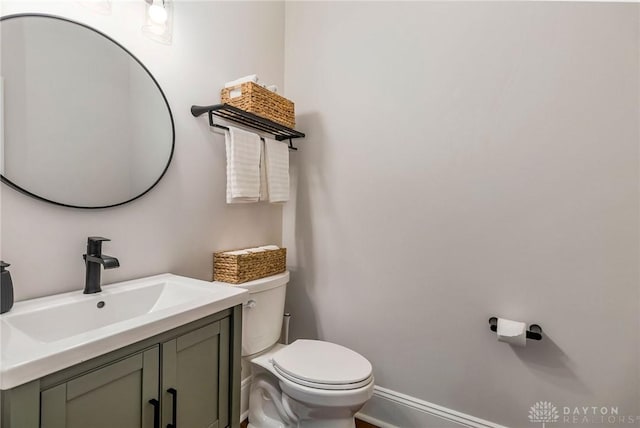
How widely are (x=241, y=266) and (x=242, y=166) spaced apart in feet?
1.54

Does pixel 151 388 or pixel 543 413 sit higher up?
pixel 151 388

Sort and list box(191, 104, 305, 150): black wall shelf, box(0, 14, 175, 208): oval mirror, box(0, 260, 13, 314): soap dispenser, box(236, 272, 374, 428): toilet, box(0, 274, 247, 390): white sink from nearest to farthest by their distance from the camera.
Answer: box(0, 274, 247, 390): white sink
box(0, 260, 13, 314): soap dispenser
box(0, 14, 175, 208): oval mirror
box(236, 272, 374, 428): toilet
box(191, 104, 305, 150): black wall shelf

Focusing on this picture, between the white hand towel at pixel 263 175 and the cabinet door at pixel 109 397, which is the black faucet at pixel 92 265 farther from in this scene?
the white hand towel at pixel 263 175

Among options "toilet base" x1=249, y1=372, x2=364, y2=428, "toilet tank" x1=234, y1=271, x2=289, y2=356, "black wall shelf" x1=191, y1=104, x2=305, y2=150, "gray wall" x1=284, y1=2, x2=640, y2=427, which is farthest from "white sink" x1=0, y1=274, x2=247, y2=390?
"gray wall" x1=284, y1=2, x2=640, y2=427

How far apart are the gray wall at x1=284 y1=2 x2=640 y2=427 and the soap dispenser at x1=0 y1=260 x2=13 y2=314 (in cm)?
133

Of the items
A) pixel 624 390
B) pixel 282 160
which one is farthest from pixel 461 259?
pixel 282 160

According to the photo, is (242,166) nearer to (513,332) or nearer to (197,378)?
(197,378)

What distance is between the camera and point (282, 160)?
178 centimetres

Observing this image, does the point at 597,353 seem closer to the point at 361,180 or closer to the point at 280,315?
the point at 361,180

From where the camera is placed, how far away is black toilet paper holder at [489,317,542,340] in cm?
131

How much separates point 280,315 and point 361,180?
0.84 m

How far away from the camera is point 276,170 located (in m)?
1.73

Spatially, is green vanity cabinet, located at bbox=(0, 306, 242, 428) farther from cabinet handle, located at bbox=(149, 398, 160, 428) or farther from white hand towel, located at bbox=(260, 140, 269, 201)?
white hand towel, located at bbox=(260, 140, 269, 201)

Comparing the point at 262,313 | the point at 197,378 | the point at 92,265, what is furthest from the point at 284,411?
the point at 92,265
